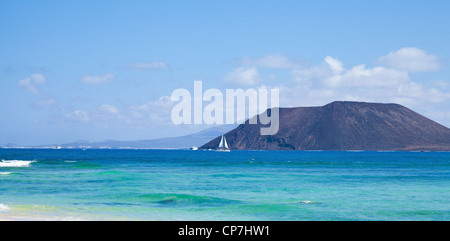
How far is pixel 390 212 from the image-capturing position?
2523 cm

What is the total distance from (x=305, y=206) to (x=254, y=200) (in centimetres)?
384

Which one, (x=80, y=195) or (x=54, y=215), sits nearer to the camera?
(x=54, y=215)

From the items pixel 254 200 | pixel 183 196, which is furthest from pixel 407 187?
pixel 183 196
